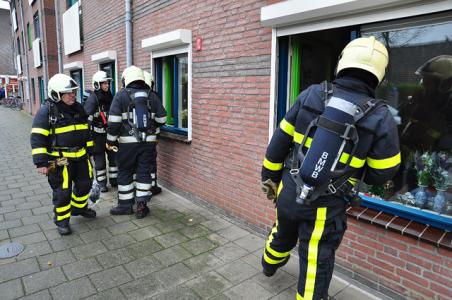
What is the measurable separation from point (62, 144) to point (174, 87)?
254cm

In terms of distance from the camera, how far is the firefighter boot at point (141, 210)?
4.52 metres

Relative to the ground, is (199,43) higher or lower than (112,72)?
higher

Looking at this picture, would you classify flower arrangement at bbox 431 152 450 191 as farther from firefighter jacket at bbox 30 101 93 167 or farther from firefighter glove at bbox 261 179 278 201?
firefighter jacket at bbox 30 101 93 167

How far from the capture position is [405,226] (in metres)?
2.76

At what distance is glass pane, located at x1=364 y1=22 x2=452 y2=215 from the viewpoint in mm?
2664

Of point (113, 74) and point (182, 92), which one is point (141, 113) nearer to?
point (182, 92)

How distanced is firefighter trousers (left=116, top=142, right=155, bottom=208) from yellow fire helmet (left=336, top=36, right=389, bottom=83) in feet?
10.7

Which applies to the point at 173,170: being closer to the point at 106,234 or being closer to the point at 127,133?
the point at 127,133

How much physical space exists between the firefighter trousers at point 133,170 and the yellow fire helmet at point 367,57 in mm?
3256

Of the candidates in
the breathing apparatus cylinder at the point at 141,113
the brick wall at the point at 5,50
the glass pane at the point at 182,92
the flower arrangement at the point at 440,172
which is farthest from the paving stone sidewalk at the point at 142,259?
the brick wall at the point at 5,50

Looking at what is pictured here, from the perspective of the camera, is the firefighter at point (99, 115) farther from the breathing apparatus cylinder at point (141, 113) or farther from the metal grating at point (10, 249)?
the metal grating at point (10, 249)

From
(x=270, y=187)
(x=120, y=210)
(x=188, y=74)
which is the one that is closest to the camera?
(x=270, y=187)

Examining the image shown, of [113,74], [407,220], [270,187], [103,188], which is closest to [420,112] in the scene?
[407,220]

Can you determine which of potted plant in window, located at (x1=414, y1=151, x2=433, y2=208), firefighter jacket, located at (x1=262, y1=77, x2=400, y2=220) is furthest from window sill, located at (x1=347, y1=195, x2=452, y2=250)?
firefighter jacket, located at (x1=262, y1=77, x2=400, y2=220)
